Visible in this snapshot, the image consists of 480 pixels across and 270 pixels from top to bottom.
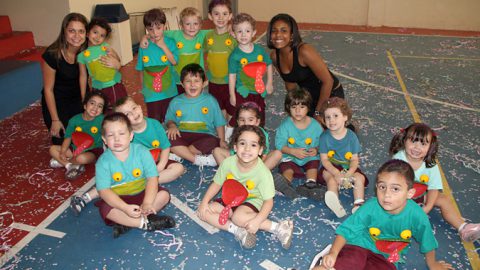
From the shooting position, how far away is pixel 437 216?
2.78 metres

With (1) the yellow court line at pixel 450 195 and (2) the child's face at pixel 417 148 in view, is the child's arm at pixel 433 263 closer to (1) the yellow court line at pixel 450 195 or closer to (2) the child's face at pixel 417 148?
(1) the yellow court line at pixel 450 195

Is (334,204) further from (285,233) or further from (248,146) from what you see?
(248,146)

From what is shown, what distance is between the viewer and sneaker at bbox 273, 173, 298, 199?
293cm

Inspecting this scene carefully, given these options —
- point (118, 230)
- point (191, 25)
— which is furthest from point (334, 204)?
point (191, 25)

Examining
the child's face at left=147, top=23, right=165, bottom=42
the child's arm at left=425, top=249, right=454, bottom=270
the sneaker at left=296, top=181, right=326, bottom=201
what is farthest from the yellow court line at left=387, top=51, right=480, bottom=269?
the child's face at left=147, top=23, right=165, bottom=42

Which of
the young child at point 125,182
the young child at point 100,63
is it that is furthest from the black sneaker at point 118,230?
the young child at point 100,63

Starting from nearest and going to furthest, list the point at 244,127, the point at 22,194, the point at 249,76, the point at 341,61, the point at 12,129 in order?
the point at 244,127 → the point at 22,194 → the point at 249,76 → the point at 12,129 → the point at 341,61

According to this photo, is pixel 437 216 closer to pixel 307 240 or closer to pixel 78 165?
pixel 307 240

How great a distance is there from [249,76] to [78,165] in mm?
1513

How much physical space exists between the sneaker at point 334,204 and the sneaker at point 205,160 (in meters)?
1.02

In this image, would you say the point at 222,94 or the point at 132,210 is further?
the point at 222,94

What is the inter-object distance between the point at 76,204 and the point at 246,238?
3.76 ft

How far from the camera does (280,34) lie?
130 inches

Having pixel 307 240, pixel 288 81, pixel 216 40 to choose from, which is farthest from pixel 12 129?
pixel 307 240
